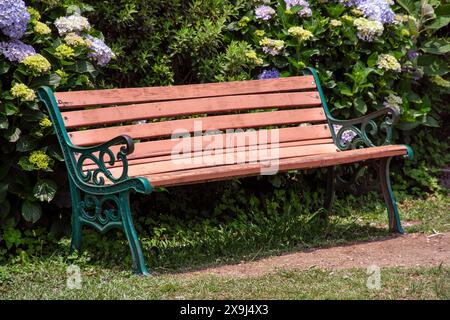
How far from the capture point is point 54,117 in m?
4.85

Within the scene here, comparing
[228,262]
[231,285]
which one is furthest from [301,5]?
[231,285]

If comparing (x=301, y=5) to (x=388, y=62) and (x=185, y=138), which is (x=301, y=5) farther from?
(x=185, y=138)

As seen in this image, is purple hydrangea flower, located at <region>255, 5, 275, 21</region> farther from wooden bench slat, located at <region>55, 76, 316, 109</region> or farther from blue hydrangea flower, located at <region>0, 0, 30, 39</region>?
blue hydrangea flower, located at <region>0, 0, 30, 39</region>

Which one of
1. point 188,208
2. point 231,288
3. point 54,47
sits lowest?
point 188,208

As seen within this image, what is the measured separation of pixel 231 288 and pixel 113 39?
2212mm

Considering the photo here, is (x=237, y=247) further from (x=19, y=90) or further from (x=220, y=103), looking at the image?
(x=19, y=90)

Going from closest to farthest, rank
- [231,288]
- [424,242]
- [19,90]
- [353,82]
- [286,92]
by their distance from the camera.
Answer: [231,288] < [19,90] < [424,242] < [286,92] < [353,82]

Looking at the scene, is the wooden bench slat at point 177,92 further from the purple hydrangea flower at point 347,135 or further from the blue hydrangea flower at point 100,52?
the purple hydrangea flower at point 347,135

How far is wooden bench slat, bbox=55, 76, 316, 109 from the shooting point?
5.02 meters

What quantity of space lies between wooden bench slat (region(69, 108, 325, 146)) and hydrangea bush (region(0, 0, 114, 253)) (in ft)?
0.78

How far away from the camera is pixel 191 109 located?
5.47 metres

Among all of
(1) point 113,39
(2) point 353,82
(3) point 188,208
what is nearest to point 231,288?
(3) point 188,208

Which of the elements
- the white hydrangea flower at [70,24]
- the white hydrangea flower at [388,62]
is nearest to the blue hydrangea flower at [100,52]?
the white hydrangea flower at [70,24]

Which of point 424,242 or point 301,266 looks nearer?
point 301,266
